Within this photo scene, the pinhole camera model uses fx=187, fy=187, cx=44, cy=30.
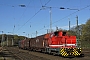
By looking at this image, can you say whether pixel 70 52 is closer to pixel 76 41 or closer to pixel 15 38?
pixel 76 41

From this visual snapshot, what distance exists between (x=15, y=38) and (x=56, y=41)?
427 ft

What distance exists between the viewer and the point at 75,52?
85.3 feet

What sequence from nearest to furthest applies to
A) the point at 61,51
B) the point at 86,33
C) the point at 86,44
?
the point at 61,51
the point at 86,44
the point at 86,33

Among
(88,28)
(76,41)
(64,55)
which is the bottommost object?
(64,55)

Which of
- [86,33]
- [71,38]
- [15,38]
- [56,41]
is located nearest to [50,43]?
[56,41]

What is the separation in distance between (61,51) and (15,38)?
133 m

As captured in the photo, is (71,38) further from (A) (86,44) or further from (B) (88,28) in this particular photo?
(B) (88,28)

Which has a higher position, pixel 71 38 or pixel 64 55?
pixel 71 38

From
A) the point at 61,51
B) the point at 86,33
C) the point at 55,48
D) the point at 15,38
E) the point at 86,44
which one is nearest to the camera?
the point at 61,51

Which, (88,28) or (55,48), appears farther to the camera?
(88,28)

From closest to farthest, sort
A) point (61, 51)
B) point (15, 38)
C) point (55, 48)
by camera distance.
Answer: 1. point (61, 51)
2. point (55, 48)
3. point (15, 38)

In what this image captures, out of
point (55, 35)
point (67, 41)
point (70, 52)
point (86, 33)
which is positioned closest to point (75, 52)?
point (70, 52)

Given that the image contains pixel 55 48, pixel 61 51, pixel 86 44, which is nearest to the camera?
pixel 61 51

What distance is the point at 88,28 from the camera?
86812mm
